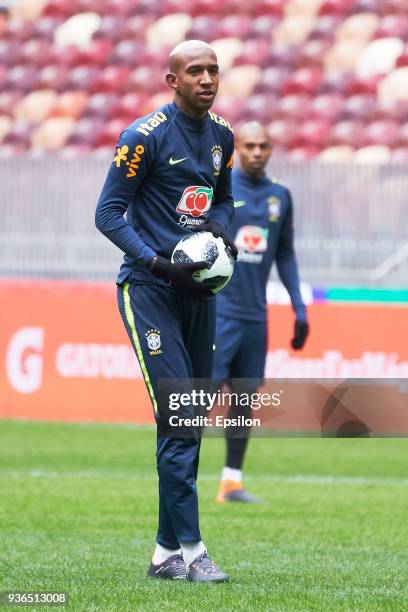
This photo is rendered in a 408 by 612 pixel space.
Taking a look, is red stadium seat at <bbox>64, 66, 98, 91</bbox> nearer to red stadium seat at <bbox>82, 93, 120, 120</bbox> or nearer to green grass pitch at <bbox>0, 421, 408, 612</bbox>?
red stadium seat at <bbox>82, 93, 120, 120</bbox>

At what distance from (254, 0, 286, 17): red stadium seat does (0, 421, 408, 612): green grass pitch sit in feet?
32.5

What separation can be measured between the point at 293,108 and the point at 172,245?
45.6ft

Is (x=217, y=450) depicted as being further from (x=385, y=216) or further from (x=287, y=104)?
(x=287, y=104)

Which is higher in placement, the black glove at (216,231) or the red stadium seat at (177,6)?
the red stadium seat at (177,6)

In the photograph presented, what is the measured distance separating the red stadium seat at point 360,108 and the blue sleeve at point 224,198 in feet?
42.7

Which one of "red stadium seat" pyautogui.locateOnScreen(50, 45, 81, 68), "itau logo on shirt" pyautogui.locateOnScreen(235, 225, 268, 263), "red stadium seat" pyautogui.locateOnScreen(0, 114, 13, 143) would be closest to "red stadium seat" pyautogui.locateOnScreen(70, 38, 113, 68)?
"red stadium seat" pyautogui.locateOnScreen(50, 45, 81, 68)

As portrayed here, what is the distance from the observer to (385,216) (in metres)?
14.3

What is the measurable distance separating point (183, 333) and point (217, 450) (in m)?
6.45

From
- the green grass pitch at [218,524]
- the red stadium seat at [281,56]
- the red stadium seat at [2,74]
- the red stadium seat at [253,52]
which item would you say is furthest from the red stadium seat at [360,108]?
the green grass pitch at [218,524]

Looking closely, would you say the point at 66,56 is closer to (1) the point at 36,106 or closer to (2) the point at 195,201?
(1) the point at 36,106

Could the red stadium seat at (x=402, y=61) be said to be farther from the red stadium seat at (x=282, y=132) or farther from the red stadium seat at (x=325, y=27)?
the red stadium seat at (x=282, y=132)

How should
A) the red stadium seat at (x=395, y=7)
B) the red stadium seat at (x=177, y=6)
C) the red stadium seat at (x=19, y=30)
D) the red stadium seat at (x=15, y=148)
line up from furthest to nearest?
the red stadium seat at (x=19, y=30) → the red stadium seat at (x=177, y=6) → the red stadium seat at (x=15, y=148) → the red stadium seat at (x=395, y=7)

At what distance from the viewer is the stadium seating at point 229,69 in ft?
60.0

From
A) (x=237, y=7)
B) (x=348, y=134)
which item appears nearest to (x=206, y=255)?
(x=348, y=134)
